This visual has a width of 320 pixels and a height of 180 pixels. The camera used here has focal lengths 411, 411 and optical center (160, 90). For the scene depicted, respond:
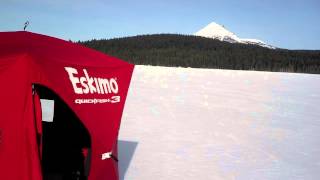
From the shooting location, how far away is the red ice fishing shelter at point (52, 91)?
378 cm

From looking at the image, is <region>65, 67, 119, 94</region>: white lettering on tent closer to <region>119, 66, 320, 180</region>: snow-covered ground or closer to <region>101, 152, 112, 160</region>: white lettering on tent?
<region>101, 152, 112, 160</region>: white lettering on tent

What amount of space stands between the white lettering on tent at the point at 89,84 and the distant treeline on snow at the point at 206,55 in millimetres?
91574

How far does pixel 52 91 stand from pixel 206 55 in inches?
5158

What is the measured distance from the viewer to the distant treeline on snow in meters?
110

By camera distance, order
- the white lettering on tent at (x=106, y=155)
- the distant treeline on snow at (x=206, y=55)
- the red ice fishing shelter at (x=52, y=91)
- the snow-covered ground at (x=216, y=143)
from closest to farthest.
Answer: the red ice fishing shelter at (x=52, y=91) → the white lettering on tent at (x=106, y=155) → the snow-covered ground at (x=216, y=143) → the distant treeline on snow at (x=206, y=55)

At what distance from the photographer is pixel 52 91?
13.4 feet

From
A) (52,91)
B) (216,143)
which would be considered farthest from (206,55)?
(52,91)

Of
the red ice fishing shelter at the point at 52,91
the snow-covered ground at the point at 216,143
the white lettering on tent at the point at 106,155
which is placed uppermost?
the red ice fishing shelter at the point at 52,91

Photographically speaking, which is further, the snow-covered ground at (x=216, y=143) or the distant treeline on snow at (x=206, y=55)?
the distant treeline on snow at (x=206, y=55)

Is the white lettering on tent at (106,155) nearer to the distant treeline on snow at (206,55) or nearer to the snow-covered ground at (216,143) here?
Result: the snow-covered ground at (216,143)

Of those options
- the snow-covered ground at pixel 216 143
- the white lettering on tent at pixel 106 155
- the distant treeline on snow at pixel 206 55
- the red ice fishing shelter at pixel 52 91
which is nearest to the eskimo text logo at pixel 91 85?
the red ice fishing shelter at pixel 52 91

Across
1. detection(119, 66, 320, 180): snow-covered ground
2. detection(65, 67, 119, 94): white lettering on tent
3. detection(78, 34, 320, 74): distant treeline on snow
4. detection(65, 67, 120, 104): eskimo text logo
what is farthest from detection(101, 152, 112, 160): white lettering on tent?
detection(78, 34, 320, 74): distant treeline on snow

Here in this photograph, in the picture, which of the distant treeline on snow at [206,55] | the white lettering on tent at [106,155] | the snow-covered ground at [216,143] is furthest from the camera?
the distant treeline on snow at [206,55]

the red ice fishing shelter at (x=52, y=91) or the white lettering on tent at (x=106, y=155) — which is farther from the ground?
the red ice fishing shelter at (x=52, y=91)
